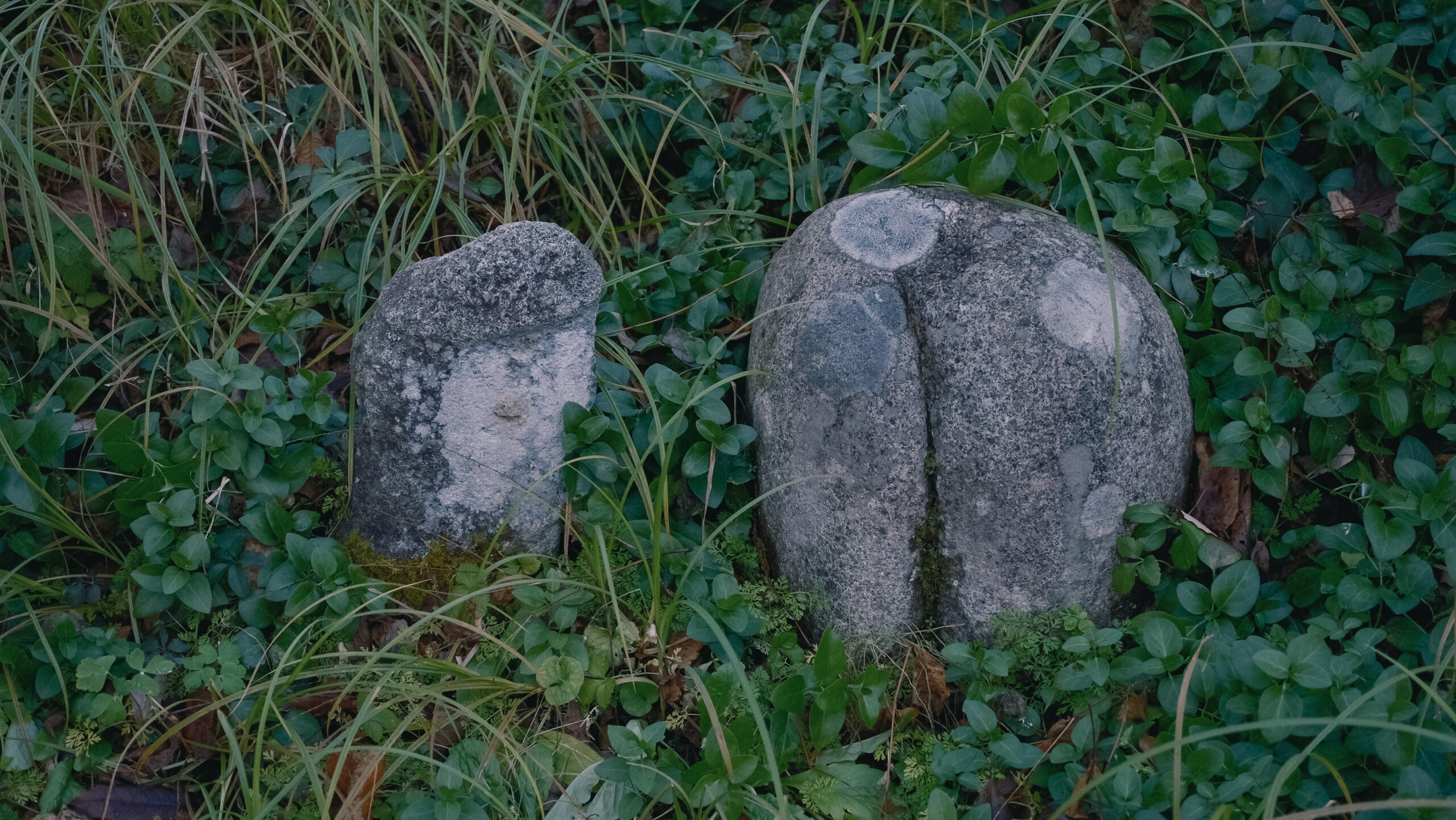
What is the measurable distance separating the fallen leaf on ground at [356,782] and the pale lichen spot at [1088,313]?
1720 millimetres

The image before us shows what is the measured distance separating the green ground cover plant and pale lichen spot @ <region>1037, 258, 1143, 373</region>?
0.21 m

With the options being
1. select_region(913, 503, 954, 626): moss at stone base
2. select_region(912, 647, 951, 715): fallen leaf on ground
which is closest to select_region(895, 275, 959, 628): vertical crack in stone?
select_region(913, 503, 954, 626): moss at stone base

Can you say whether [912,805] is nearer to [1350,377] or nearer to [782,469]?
[782,469]

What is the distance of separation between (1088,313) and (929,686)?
90 cm

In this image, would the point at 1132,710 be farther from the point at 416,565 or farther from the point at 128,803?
the point at 128,803

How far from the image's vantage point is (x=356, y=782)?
1.97 m

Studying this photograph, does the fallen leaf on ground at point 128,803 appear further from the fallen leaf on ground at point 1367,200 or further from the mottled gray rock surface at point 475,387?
the fallen leaf on ground at point 1367,200

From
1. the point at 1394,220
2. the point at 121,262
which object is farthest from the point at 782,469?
the point at 121,262

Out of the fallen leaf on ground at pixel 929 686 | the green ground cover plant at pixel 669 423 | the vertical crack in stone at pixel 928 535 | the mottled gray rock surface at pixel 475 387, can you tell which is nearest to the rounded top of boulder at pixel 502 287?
the mottled gray rock surface at pixel 475 387

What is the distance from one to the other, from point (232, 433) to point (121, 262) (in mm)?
802

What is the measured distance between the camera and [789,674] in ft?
6.94

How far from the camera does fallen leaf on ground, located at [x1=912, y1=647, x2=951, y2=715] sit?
208cm

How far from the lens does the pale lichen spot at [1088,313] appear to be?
2.02m

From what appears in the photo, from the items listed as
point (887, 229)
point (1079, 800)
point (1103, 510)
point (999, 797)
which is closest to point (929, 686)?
point (999, 797)
